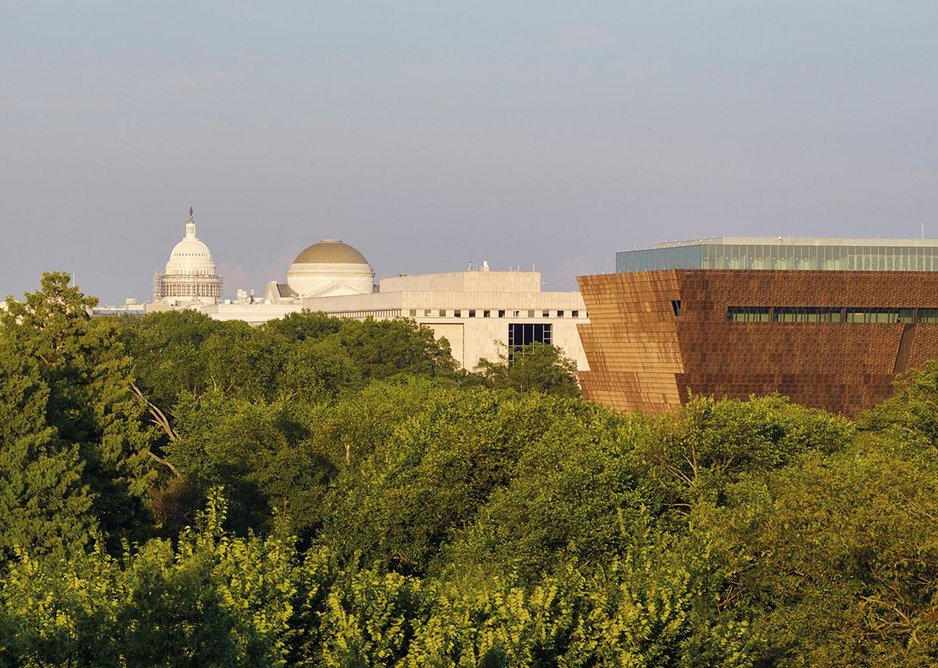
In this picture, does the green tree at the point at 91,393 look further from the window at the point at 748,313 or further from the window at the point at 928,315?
the window at the point at 928,315

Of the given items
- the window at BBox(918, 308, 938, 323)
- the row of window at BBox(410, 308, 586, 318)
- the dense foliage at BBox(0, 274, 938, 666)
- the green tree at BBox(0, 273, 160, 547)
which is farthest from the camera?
the row of window at BBox(410, 308, 586, 318)

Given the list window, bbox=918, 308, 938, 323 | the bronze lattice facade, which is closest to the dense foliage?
the bronze lattice facade

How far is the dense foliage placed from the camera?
38.8 metres

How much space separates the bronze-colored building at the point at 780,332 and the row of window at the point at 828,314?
0.06 meters

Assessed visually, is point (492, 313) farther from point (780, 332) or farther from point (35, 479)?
point (35, 479)

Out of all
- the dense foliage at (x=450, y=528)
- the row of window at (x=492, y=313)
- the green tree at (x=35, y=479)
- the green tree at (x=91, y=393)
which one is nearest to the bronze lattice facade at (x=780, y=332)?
the dense foliage at (x=450, y=528)

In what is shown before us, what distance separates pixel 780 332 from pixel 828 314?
3.71m

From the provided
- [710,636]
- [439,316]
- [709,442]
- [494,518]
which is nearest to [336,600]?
[710,636]

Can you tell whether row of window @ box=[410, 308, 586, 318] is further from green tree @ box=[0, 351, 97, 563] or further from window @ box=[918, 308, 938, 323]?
green tree @ box=[0, 351, 97, 563]

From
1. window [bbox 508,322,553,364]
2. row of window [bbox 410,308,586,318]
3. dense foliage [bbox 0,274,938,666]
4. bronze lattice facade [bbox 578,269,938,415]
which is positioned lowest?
dense foliage [bbox 0,274,938,666]

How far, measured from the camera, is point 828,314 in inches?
4225

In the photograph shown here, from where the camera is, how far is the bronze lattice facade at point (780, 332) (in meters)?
105

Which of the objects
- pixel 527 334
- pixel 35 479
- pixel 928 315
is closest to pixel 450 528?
pixel 35 479

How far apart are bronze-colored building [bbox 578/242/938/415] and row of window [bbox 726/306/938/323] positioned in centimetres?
6
